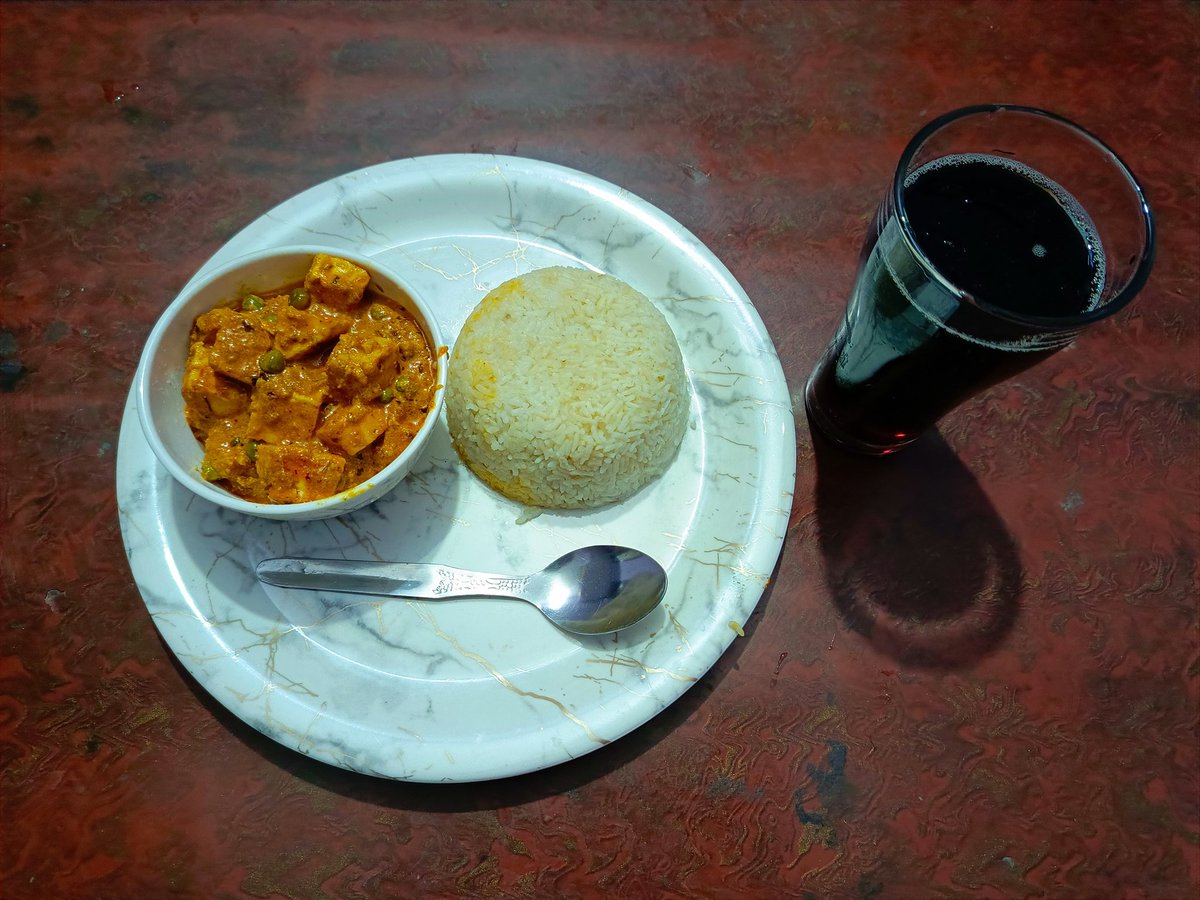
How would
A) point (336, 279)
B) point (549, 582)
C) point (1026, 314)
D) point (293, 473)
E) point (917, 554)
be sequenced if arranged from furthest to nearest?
point (917, 554)
point (549, 582)
point (336, 279)
point (293, 473)
point (1026, 314)

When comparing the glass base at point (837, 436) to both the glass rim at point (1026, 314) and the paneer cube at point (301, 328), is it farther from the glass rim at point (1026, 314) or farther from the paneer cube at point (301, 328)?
the paneer cube at point (301, 328)

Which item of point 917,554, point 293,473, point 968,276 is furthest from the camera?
point 917,554

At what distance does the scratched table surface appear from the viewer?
1.79 meters

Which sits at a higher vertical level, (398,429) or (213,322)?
(213,322)

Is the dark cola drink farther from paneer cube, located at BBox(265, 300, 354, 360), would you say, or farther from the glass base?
paneer cube, located at BBox(265, 300, 354, 360)

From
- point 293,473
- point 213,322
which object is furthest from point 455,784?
point 213,322

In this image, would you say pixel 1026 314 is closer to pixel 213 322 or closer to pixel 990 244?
pixel 990 244

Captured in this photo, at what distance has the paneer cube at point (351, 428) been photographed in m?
1.65

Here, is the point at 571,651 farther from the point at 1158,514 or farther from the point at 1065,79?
the point at 1065,79

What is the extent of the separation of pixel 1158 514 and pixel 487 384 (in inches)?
74.0

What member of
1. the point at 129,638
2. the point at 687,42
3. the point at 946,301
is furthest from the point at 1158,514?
the point at 129,638

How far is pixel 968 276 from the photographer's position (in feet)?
4.91

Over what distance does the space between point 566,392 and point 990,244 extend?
38.2 inches

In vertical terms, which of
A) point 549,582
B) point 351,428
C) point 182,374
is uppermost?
point 182,374
